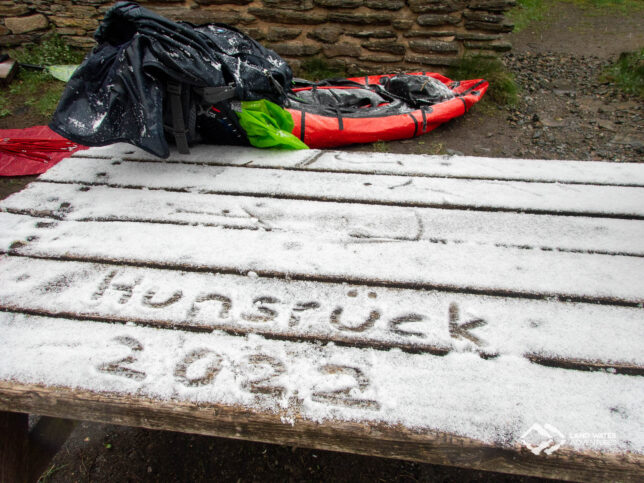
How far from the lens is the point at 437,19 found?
3918mm

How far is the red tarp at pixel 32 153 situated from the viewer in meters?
2.86

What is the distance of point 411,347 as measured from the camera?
0.92 meters

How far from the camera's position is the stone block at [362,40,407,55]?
160 inches

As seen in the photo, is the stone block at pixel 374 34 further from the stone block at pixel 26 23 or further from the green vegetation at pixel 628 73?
the stone block at pixel 26 23

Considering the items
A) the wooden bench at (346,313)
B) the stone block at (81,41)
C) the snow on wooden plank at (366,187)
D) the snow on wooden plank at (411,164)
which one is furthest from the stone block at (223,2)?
the wooden bench at (346,313)

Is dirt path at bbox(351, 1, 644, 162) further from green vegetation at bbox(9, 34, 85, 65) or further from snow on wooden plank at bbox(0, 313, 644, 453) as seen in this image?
green vegetation at bbox(9, 34, 85, 65)

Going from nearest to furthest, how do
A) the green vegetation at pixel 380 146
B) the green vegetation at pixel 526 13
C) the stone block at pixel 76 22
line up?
the green vegetation at pixel 380 146 → the stone block at pixel 76 22 → the green vegetation at pixel 526 13

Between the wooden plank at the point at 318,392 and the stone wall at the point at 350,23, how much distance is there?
382 centimetres

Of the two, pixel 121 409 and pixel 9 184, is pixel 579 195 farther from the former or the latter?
pixel 9 184

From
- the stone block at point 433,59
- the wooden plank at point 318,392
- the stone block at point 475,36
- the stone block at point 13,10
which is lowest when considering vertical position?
the wooden plank at point 318,392

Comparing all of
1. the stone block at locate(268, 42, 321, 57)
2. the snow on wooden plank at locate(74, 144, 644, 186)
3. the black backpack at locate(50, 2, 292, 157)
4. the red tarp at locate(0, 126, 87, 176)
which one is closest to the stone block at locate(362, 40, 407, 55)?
the stone block at locate(268, 42, 321, 57)

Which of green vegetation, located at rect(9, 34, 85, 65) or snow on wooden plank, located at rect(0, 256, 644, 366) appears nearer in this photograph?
snow on wooden plank, located at rect(0, 256, 644, 366)

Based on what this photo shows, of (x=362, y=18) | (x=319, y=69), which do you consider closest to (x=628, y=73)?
(x=362, y=18)

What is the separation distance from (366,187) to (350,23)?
3154 millimetres
